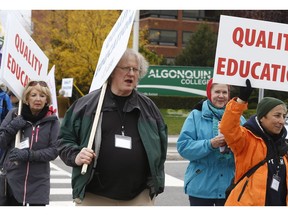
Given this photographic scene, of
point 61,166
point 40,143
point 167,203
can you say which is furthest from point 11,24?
point 61,166

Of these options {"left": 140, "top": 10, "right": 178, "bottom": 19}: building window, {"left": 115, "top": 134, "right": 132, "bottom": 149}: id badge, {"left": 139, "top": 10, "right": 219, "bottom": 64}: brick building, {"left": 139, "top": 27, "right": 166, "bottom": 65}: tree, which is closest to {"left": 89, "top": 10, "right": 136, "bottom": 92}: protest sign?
{"left": 115, "top": 134, "right": 132, "bottom": 149}: id badge

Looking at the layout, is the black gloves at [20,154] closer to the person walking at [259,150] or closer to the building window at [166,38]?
the person walking at [259,150]

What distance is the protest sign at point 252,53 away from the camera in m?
3.93

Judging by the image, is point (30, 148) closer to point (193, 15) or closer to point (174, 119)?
point (174, 119)

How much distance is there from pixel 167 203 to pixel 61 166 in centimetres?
462

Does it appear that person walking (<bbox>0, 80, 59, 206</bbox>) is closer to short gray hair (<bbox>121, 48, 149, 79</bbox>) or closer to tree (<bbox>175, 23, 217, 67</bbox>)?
short gray hair (<bbox>121, 48, 149, 79</bbox>)

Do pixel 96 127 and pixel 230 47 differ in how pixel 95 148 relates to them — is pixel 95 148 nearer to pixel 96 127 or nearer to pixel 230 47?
pixel 96 127

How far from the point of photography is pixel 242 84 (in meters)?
3.91

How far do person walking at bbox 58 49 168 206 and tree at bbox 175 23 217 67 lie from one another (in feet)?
118

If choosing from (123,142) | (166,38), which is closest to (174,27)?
(166,38)

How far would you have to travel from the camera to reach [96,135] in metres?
3.68

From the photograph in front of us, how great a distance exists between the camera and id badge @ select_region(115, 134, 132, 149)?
3693mm

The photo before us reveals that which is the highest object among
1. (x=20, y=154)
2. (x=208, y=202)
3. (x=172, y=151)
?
(x=20, y=154)

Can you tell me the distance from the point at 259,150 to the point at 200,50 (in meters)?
37.2
